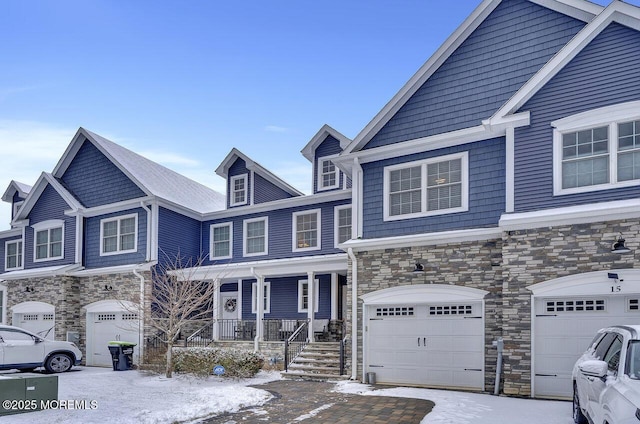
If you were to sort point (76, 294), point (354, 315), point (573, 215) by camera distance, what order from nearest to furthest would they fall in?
point (573, 215) < point (354, 315) < point (76, 294)

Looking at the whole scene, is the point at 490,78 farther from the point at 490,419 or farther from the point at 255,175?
the point at 255,175

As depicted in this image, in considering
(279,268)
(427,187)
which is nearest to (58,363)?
(279,268)

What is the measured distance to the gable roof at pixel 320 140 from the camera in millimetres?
19797

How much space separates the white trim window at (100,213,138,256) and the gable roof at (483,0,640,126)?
14.2 meters

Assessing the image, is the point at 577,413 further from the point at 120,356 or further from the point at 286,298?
the point at 120,356

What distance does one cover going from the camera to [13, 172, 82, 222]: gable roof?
73.5ft

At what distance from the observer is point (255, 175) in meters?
22.0

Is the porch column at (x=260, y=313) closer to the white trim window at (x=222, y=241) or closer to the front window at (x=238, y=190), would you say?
the white trim window at (x=222, y=241)

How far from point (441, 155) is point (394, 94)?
7.24ft

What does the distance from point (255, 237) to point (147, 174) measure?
529 centimetres

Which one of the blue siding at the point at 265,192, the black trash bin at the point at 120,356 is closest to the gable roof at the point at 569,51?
the blue siding at the point at 265,192

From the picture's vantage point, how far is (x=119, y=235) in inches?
837

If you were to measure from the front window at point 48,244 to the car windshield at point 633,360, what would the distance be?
868 inches

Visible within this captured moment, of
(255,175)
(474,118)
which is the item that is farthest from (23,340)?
(474,118)
